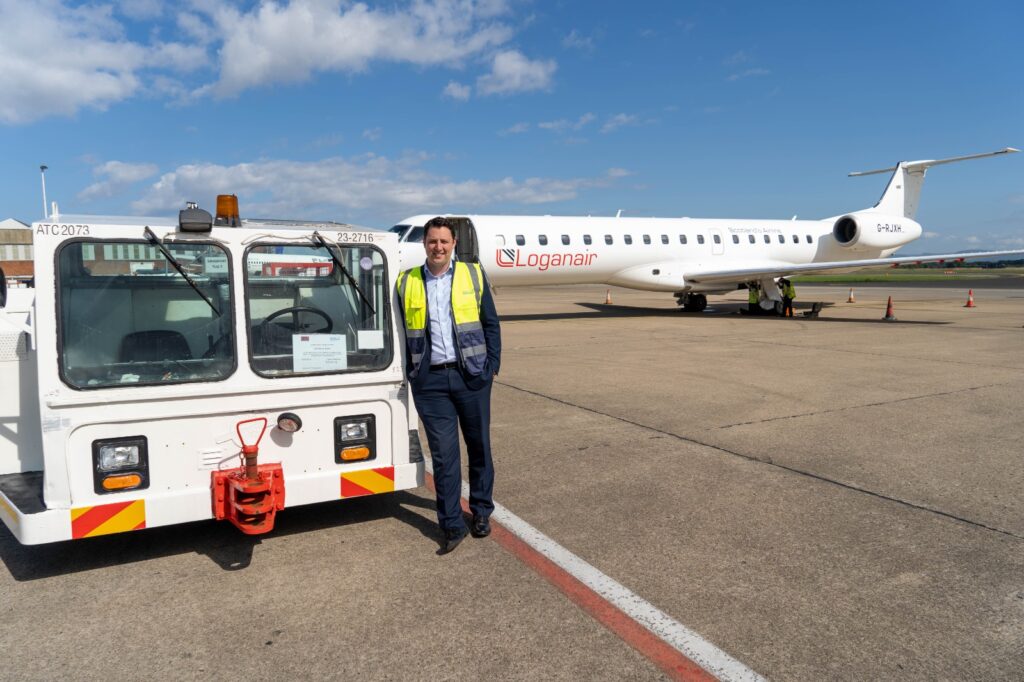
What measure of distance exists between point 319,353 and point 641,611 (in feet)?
7.50

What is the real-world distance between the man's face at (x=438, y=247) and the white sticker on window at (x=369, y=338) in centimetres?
52

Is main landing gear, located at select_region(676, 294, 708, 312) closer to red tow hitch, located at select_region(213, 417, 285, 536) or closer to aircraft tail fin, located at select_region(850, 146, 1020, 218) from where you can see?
aircraft tail fin, located at select_region(850, 146, 1020, 218)

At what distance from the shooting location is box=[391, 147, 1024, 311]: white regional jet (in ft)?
58.8

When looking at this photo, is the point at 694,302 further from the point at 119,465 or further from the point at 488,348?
the point at 119,465

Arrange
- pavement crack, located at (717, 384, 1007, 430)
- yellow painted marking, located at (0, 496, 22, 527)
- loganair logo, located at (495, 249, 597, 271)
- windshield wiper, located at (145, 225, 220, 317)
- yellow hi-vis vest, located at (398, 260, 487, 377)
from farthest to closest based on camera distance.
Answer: loganair logo, located at (495, 249, 597, 271) → pavement crack, located at (717, 384, 1007, 430) → yellow hi-vis vest, located at (398, 260, 487, 377) → windshield wiper, located at (145, 225, 220, 317) → yellow painted marking, located at (0, 496, 22, 527)

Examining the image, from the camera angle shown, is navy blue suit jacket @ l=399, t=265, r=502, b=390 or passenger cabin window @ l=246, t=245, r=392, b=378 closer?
passenger cabin window @ l=246, t=245, r=392, b=378

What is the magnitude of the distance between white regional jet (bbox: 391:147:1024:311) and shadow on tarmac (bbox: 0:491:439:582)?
1100cm

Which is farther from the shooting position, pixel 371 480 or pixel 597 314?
pixel 597 314

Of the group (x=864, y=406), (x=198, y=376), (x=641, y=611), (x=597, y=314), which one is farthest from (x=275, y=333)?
(x=597, y=314)

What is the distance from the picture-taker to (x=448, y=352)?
4195 millimetres

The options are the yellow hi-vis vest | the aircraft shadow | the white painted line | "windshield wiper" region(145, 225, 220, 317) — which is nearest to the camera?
the white painted line

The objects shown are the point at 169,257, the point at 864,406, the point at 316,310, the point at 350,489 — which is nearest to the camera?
the point at 169,257

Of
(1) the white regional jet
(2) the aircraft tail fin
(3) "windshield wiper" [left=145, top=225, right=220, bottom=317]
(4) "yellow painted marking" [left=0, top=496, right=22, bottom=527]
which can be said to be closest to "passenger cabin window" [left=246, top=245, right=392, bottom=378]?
(3) "windshield wiper" [left=145, top=225, right=220, bottom=317]

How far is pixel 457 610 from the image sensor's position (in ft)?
11.3
